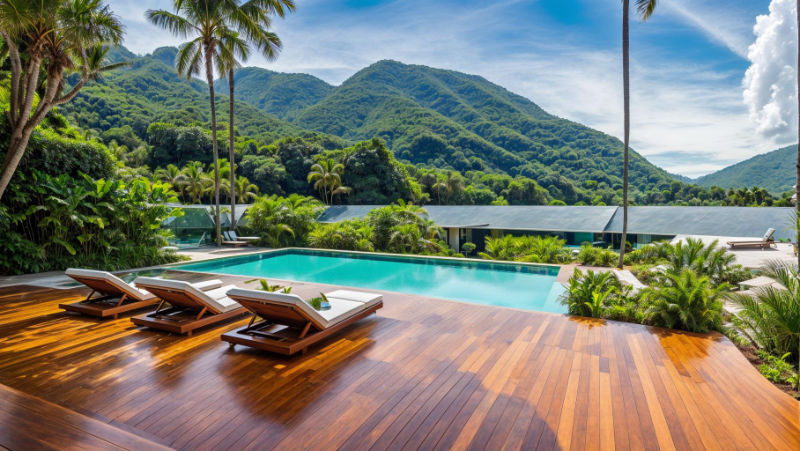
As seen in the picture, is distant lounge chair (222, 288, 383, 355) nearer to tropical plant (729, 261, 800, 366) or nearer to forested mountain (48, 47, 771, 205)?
tropical plant (729, 261, 800, 366)

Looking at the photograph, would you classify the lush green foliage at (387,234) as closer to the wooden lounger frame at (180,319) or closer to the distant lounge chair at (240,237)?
the distant lounge chair at (240,237)

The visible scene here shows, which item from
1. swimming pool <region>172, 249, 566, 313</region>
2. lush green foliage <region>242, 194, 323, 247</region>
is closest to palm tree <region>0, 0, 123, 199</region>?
swimming pool <region>172, 249, 566, 313</region>

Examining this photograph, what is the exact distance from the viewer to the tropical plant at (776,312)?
3992mm

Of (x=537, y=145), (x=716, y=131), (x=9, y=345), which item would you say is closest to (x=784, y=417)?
(x=9, y=345)

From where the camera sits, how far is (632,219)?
18.0 meters

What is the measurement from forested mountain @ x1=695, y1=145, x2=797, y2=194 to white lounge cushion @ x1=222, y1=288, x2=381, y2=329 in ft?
210

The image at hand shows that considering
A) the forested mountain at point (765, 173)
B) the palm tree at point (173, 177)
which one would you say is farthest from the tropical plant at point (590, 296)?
the forested mountain at point (765, 173)

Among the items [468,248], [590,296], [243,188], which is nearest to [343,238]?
[468,248]

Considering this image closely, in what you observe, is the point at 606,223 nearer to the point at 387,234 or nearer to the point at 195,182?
the point at 387,234

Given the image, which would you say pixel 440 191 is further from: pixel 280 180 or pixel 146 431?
pixel 146 431

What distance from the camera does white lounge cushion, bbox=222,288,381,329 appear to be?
3.80 metres

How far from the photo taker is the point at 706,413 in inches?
113

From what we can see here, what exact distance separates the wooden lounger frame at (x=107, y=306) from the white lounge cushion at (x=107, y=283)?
8 cm

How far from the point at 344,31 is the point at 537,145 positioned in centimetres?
3732
